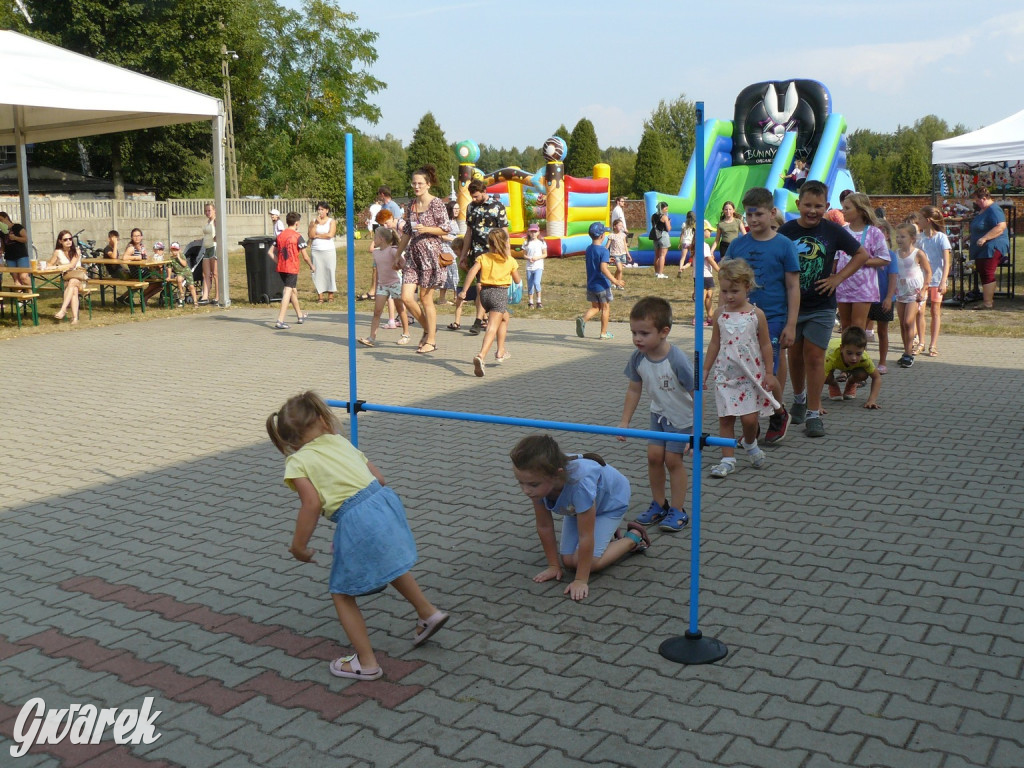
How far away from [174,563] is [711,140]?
2101 cm

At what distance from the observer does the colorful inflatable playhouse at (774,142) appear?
2225 centimetres

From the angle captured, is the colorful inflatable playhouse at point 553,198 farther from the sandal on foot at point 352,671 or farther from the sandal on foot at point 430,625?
the sandal on foot at point 352,671

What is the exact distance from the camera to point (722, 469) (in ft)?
21.5

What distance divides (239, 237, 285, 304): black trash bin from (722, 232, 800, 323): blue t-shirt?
39.2 ft

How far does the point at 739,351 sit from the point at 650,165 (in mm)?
49639

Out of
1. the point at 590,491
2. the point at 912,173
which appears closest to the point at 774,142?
the point at 590,491

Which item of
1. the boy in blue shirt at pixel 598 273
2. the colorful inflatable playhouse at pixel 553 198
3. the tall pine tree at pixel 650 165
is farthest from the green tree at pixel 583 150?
the boy in blue shirt at pixel 598 273

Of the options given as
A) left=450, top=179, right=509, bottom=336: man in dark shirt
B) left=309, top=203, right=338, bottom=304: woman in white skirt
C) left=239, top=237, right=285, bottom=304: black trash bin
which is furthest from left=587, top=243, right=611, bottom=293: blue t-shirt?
left=239, top=237, right=285, bottom=304: black trash bin

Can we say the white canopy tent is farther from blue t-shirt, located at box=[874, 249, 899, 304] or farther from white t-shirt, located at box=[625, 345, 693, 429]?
white t-shirt, located at box=[625, 345, 693, 429]

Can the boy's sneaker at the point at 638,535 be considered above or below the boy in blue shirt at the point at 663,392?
below

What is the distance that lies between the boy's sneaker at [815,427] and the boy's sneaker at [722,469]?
1227 mm

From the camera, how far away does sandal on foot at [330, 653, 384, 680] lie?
3.83 meters

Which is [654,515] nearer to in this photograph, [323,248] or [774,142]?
[323,248]

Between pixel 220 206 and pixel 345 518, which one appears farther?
pixel 220 206
